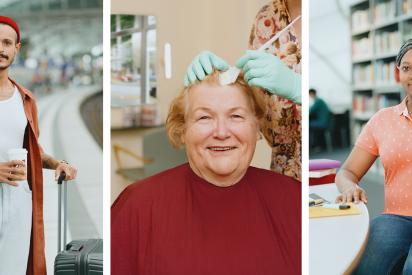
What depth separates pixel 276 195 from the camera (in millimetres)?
2967

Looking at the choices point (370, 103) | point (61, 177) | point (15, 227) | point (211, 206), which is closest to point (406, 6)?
point (370, 103)

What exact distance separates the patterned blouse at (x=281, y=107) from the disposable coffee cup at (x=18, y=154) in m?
1.35

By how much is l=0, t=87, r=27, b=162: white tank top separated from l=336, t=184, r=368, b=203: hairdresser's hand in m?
1.84

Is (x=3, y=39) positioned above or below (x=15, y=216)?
above

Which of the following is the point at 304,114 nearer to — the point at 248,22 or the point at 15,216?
the point at 248,22

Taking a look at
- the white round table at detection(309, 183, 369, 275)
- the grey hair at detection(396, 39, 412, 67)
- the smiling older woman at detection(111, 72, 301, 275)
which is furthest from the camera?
the grey hair at detection(396, 39, 412, 67)

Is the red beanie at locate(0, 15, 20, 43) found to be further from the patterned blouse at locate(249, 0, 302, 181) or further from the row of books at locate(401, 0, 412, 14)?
the row of books at locate(401, 0, 412, 14)

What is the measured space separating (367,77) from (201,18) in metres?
1.03

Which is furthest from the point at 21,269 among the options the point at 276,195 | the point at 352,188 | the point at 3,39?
the point at 352,188

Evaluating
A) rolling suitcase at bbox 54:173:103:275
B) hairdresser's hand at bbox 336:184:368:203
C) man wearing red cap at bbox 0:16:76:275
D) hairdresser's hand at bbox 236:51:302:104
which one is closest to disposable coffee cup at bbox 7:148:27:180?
man wearing red cap at bbox 0:16:76:275

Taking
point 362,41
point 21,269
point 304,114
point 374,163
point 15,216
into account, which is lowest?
point 21,269

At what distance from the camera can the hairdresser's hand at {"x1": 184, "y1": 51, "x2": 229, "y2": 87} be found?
2.86 meters

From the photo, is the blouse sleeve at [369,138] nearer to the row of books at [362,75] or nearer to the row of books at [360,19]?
the row of books at [362,75]

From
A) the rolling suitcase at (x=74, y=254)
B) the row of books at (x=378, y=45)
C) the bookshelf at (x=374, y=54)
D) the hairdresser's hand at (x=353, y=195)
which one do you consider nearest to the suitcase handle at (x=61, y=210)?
the rolling suitcase at (x=74, y=254)
